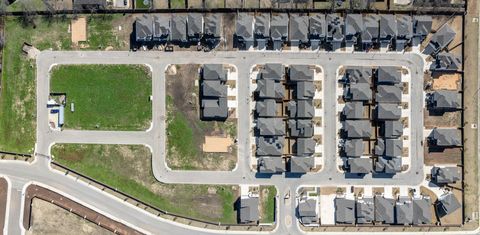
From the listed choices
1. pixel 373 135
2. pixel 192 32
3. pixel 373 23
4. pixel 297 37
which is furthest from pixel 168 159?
pixel 373 23

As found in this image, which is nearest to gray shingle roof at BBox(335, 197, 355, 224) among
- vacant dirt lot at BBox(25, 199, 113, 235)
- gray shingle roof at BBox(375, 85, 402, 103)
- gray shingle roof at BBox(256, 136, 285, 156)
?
gray shingle roof at BBox(256, 136, 285, 156)

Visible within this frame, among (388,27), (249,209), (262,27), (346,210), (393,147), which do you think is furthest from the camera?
(346,210)

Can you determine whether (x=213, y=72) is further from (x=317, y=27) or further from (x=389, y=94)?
(x=389, y=94)

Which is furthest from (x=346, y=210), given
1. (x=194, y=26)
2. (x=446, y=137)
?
(x=194, y=26)

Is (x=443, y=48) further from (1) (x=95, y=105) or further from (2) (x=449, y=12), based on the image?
(1) (x=95, y=105)

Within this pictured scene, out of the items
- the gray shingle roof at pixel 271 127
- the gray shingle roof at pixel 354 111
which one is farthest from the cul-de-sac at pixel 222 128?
the gray shingle roof at pixel 271 127

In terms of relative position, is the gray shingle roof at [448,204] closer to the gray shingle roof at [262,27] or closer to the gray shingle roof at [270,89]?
the gray shingle roof at [270,89]

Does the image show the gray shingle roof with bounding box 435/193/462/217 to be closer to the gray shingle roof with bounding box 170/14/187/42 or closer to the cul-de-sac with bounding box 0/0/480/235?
the cul-de-sac with bounding box 0/0/480/235
